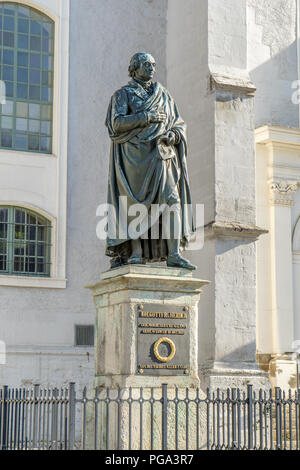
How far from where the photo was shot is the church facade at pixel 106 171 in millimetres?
15938

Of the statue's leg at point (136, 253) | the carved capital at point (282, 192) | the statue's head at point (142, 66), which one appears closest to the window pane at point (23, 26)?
the carved capital at point (282, 192)

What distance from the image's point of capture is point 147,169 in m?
9.84

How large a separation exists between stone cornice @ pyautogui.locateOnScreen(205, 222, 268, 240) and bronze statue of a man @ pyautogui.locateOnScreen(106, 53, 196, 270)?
574 cm

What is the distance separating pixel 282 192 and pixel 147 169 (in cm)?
833

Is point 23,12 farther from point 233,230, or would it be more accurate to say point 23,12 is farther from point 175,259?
point 175,259

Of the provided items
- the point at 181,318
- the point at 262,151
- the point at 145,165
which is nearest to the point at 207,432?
the point at 181,318

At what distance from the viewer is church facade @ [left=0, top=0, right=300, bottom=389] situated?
15.9m

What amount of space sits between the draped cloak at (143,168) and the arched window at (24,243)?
21.7 ft

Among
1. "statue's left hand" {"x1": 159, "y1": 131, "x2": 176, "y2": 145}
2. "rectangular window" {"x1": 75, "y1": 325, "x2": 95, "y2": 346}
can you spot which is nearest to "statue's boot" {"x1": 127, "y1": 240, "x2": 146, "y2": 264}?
"statue's left hand" {"x1": 159, "y1": 131, "x2": 176, "y2": 145}

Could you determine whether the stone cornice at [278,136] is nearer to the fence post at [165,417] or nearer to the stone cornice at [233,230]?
the stone cornice at [233,230]

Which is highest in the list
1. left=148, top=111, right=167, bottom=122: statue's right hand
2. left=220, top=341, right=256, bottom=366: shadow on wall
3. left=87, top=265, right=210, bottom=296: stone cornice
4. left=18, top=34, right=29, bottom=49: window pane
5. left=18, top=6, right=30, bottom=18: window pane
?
left=18, top=6, right=30, bottom=18: window pane

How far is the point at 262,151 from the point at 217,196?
2251 millimetres

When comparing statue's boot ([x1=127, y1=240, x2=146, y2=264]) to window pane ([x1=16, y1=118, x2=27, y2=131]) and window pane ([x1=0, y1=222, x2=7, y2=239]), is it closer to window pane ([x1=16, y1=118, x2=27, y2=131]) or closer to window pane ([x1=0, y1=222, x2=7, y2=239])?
window pane ([x1=0, y1=222, x2=7, y2=239])

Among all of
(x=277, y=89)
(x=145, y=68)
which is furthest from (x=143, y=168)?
(x=277, y=89)
